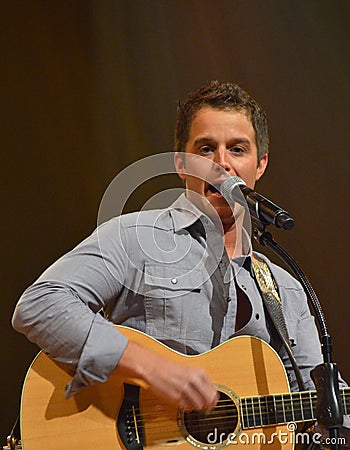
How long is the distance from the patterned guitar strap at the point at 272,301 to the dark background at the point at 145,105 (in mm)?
595

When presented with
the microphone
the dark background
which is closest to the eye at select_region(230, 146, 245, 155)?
the microphone

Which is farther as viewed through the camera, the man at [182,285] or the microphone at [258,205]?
the man at [182,285]

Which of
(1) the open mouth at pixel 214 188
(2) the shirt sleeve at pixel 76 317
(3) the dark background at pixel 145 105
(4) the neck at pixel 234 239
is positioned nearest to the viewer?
(2) the shirt sleeve at pixel 76 317

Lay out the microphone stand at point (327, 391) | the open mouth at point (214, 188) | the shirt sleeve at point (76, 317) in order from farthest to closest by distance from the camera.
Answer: the open mouth at point (214, 188), the shirt sleeve at point (76, 317), the microphone stand at point (327, 391)

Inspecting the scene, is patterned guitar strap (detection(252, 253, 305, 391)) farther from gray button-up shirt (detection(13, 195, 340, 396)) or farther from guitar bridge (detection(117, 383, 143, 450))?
guitar bridge (detection(117, 383, 143, 450))

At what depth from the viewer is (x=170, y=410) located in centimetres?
168

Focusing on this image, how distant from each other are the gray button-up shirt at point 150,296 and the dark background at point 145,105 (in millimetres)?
552

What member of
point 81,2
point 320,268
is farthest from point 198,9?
point 320,268

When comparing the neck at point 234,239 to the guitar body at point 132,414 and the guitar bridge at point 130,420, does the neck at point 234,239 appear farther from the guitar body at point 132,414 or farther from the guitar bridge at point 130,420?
the guitar bridge at point 130,420

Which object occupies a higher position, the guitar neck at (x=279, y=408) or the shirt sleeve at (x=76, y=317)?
the shirt sleeve at (x=76, y=317)

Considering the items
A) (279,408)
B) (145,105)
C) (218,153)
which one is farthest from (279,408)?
(145,105)

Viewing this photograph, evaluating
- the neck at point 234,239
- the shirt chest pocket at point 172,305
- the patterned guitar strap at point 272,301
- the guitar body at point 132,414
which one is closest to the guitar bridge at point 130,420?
the guitar body at point 132,414

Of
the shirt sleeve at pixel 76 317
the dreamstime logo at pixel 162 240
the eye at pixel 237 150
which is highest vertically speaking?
the eye at pixel 237 150

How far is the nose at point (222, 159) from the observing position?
2.03m
